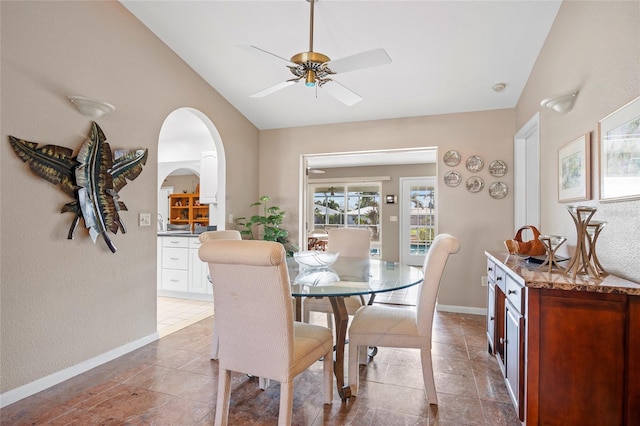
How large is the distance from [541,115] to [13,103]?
151 inches

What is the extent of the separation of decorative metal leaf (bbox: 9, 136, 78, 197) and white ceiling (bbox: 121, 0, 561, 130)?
1.42 metres

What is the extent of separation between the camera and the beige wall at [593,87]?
1.58m

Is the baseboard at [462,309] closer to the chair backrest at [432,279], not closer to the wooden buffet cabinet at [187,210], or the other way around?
the chair backrest at [432,279]

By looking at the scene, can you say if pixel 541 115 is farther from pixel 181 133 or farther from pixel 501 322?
pixel 181 133

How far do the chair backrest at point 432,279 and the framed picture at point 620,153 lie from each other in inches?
31.1

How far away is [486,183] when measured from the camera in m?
3.87

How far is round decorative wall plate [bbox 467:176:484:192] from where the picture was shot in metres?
3.88

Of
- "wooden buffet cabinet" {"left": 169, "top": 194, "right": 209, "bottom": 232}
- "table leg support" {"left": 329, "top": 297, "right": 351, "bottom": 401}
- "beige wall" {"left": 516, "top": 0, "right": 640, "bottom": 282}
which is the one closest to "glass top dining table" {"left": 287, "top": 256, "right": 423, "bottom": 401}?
"table leg support" {"left": 329, "top": 297, "right": 351, "bottom": 401}

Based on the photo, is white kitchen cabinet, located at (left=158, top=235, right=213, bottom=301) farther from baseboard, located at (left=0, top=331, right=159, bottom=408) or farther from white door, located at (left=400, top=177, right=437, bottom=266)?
white door, located at (left=400, top=177, right=437, bottom=266)

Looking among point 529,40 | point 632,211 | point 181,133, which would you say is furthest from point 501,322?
point 181,133

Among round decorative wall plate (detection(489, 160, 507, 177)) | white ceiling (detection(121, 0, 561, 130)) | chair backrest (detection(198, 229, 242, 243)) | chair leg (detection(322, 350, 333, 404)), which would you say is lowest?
chair leg (detection(322, 350, 333, 404))

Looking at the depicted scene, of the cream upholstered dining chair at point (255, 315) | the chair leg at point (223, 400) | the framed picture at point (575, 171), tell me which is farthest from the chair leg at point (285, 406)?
the framed picture at point (575, 171)

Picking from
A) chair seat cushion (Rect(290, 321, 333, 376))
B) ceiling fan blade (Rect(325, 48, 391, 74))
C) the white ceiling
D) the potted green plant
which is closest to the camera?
chair seat cushion (Rect(290, 321, 333, 376))

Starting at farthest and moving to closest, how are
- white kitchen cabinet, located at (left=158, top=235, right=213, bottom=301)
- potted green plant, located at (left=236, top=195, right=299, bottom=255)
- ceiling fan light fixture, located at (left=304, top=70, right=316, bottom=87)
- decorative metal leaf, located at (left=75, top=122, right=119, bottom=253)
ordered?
white kitchen cabinet, located at (left=158, top=235, right=213, bottom=301)
potted green plant, located at (left=236, top=195, right=299, bottom=255)
decorative metal leaf, located at (left=75, top=122, right=119, bottom=253)
ceiling fan light fixture, located at (left=304, top=70, right=316, bottom=87)
